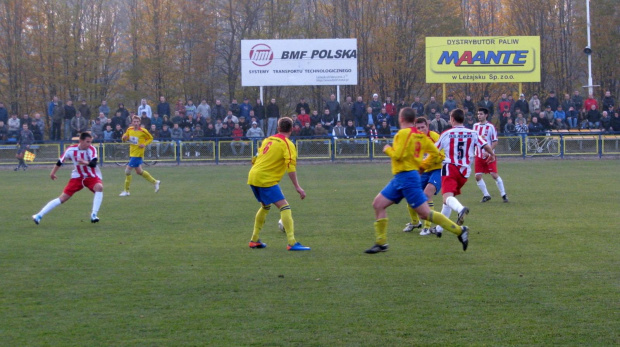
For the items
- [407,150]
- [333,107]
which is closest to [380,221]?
[407,150]

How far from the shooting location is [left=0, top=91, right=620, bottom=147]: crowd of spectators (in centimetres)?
2945

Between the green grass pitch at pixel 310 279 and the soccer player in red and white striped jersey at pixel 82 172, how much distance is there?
0.38 metres

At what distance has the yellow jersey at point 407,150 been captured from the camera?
7844 millimetres

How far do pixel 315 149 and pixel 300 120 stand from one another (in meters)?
1.73

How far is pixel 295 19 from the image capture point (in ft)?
132

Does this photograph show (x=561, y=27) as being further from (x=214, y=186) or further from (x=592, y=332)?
(x=592, y=332)

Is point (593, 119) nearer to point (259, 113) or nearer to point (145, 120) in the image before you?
point (259, 113)

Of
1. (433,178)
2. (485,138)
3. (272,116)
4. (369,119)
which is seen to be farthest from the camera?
(272,116)

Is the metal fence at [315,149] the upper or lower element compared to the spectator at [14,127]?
lower

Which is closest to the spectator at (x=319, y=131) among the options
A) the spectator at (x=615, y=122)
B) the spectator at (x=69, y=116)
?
the spectator at (x=69, y=116)

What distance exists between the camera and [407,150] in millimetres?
7863

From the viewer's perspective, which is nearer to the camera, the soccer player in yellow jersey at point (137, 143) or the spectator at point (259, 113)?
the soccer player in yellow jersey at point (137, 143)

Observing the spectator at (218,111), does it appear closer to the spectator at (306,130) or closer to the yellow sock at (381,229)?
the spectator at (306,130)

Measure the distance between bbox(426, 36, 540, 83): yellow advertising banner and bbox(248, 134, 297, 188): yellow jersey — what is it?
2577 centimetres
